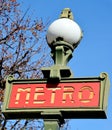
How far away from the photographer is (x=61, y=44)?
497 cm

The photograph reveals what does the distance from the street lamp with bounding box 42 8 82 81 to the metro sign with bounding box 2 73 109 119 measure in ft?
0.36

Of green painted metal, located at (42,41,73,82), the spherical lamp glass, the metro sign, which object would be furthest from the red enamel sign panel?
the spherical lamp glass

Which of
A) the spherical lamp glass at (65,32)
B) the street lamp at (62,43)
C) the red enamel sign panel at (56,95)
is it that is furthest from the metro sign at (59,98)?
the spherical lamp glass at (65,32)

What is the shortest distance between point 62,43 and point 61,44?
17 millimetres

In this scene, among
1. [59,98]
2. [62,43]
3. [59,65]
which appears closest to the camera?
[59,98]

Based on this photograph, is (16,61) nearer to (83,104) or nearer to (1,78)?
(1,78)

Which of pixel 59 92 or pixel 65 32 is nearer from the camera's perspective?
pixel 59 92

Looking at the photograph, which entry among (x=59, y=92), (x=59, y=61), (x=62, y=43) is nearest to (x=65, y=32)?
(x=62, y=43)

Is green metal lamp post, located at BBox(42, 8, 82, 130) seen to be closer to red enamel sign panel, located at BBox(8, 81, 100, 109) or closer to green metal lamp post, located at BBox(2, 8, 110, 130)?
green metal lamp post, located at BBox(2, 8, 110, 130)

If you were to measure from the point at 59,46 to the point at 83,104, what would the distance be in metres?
0.79

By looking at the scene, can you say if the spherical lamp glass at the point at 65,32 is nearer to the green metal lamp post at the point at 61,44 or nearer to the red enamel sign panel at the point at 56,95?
the green metal lamp post at the point at 61,44

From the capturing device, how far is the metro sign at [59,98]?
14.9 ft

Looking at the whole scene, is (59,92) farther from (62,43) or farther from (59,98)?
(62,43)

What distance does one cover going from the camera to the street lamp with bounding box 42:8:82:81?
15.8 feet
